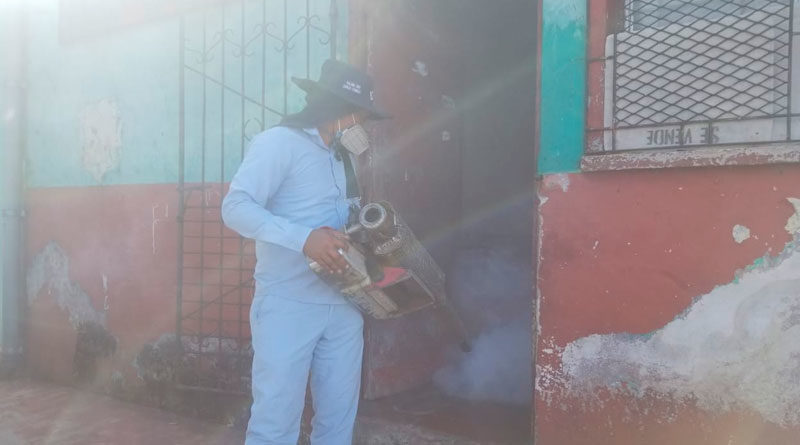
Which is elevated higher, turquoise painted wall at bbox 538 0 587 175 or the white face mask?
turquoise painted wall at bbox 538 0 587 175

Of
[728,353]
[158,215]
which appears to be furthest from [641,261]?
[158,215]

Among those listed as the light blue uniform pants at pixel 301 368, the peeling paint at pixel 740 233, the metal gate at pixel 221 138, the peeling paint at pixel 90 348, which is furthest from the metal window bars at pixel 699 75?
the peeling paint at pixel 90 348

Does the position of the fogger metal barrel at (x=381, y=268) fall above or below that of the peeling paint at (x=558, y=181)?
below

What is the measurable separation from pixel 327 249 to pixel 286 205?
43cm

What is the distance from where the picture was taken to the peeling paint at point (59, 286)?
5.06 meters

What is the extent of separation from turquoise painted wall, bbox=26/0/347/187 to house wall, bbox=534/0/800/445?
1.70 metres

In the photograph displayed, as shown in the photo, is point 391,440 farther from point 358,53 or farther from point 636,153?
point 358,53

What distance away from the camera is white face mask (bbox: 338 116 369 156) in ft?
8.91

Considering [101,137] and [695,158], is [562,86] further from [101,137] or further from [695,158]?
[101,137]

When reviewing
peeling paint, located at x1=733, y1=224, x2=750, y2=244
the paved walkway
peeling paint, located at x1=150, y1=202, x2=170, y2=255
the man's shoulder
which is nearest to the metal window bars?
peeling paint, located at x1=733, y1=224, x2=750, y2=244

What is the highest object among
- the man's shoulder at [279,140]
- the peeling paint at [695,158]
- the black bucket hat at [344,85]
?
the black bucket hat at [344,85]

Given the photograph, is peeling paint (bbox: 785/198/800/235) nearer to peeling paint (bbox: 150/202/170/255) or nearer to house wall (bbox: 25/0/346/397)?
house wall (bbox: 25/0/346/397)

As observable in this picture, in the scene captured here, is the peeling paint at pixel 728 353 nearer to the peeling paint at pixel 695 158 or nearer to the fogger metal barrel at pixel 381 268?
the peeling paint at pixel 695 158

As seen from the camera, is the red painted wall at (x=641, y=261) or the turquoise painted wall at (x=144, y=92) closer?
the red painted wall at (x=641, y=261)
